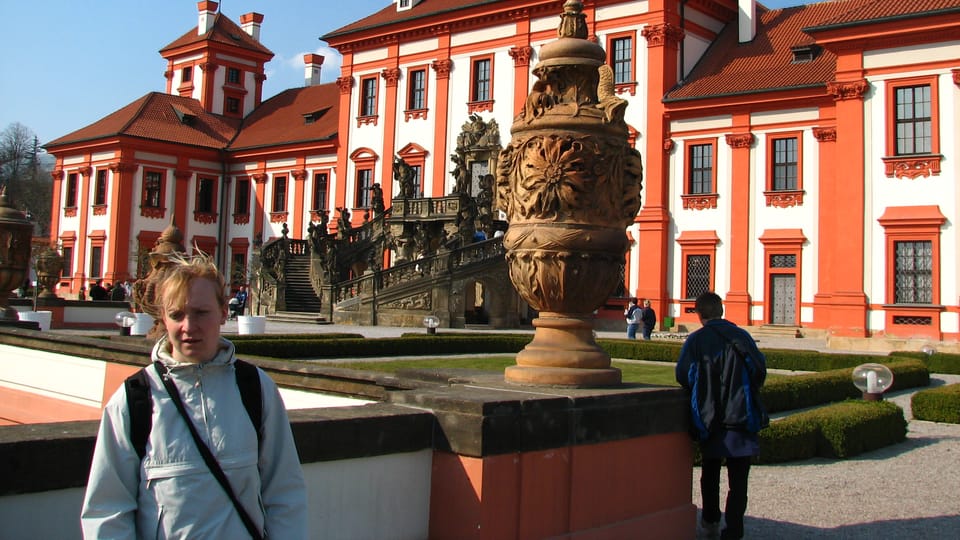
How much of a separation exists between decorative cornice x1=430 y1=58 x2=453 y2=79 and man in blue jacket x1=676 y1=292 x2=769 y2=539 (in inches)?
1315

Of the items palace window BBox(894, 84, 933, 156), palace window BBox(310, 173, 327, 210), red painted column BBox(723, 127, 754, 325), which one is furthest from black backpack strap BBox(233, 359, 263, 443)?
palace window BBox(310, 173, 327, 210)

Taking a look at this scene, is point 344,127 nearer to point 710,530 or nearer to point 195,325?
point 710,530

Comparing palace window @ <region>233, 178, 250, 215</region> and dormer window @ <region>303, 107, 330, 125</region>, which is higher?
dormer window @ <region>303, 107, 330, 125</region>

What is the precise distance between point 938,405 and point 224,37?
162 feet

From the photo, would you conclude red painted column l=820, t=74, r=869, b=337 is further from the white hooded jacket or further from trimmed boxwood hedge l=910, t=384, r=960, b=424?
the white hooded jacket

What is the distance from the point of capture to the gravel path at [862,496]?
660 centimetres

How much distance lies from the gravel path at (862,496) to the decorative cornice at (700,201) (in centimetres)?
2133

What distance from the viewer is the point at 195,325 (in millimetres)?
2777

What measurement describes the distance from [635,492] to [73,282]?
48.8 m

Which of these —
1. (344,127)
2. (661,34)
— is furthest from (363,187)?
(661,34)

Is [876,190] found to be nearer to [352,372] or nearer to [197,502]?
[352,372]

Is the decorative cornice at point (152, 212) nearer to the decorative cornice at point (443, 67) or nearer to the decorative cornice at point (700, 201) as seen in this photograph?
the decorative cornice at point (443, 67)

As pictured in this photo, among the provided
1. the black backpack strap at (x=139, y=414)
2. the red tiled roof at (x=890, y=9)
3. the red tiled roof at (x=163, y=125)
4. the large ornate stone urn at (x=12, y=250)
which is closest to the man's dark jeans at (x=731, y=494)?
the black backpack strap at (x=139, y=414)

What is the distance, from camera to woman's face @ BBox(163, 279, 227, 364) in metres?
2.77
